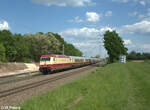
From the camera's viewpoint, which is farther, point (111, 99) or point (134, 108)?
point (111, 99)

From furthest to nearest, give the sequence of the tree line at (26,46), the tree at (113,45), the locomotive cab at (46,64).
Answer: the tree at (113,45) → the tree line at (26,46) → the locomotive cab at (46,64)

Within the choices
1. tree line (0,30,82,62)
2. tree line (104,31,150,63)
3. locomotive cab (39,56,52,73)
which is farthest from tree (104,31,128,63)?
locomotive cab (39,56,52,73)

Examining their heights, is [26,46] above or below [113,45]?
below

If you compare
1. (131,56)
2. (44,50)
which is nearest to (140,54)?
(131,56)

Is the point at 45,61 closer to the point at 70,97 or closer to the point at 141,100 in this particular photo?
the point at 70,97

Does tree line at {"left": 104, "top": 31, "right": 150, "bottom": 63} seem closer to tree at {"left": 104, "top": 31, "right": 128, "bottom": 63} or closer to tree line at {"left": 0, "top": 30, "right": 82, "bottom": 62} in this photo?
tree at {"left": 104, "top": 31, "right": 128, "bottom": 63}

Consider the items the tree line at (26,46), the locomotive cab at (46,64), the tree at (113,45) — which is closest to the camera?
the locomotive cab at (46,64)

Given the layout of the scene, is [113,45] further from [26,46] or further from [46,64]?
[46,64]

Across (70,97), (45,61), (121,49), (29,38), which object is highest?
(29,38)

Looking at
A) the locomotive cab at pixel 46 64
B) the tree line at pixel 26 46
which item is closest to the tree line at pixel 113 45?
the tree line at pixel 26 46

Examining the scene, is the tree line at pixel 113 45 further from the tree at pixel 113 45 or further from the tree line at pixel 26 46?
the tree line at pixel 26 46

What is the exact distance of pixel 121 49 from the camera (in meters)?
62.5

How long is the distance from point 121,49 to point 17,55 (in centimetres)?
3752

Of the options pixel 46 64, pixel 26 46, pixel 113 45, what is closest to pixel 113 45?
pixel 113 45
